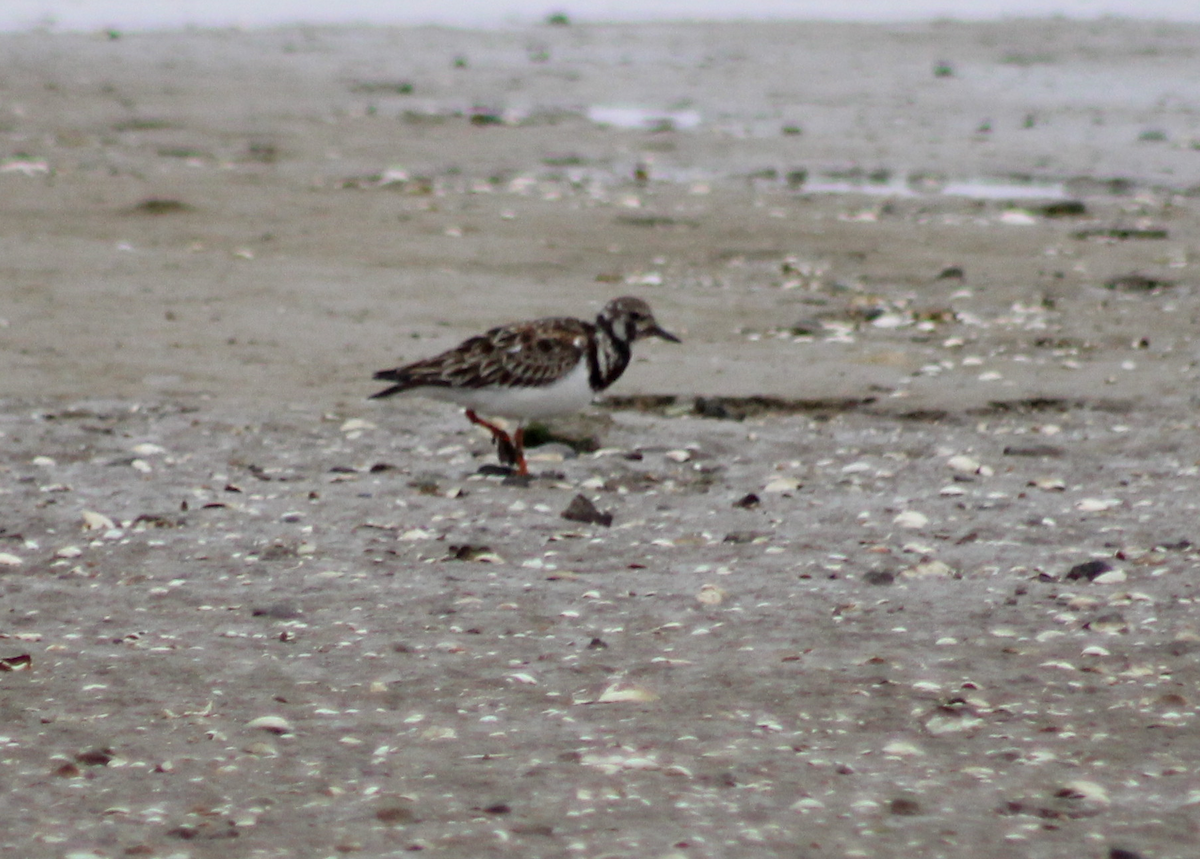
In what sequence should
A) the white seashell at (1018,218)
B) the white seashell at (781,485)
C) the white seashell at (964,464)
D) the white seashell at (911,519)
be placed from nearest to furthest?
1. the white seashell at (911,519)
2. the white seashell at (781,485)
3. the white seashell at (964,464)
4. the white seashell at (1018,218)

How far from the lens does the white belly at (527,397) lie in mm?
8320

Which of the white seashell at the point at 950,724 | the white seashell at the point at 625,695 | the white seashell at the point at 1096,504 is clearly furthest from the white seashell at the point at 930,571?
the white seashell at the point at 625,695

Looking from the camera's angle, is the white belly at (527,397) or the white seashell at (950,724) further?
the white belly at (527,397)

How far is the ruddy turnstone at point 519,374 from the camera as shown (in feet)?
27.3

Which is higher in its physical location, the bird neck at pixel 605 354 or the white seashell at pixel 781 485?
the bird neck at pixel 605 354

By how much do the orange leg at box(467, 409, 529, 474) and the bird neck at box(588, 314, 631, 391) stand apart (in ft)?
1.41

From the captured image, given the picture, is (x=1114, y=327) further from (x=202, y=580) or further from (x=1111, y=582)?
(x=202, y=580)

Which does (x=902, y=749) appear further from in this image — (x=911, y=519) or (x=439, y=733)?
(x=911, y=519)

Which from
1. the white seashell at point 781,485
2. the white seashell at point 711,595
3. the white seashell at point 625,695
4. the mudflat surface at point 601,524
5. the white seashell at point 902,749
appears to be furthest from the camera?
the white seashell at point 781,485

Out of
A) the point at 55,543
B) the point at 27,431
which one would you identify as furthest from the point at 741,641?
the point at 27,431

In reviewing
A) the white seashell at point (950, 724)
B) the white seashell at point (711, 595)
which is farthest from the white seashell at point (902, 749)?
the white seashell at point (711, 595)

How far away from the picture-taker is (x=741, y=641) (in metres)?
6.07

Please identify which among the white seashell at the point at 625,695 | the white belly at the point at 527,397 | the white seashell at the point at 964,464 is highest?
the white belly at the point at 527,397

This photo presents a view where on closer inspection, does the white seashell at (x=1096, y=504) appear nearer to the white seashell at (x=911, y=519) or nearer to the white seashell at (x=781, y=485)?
the white seashell at (x=911, y=519)
